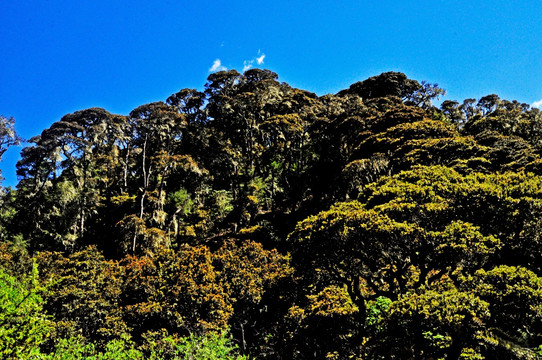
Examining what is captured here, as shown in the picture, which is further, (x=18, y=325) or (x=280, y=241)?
(x=280, y=241)

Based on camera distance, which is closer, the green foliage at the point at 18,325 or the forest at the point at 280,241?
the green foliage at the point at 18,325

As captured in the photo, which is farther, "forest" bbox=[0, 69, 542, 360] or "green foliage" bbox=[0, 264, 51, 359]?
"forest" bbox=[0, 69, 542, 360]

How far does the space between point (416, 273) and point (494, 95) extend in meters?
45.3

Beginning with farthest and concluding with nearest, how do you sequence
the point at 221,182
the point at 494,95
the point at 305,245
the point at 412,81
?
the point at 494,95 → the point at 412,81 → the point at 221,182 → the point at 305,245

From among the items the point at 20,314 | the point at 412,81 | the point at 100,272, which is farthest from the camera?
the point at 412,81

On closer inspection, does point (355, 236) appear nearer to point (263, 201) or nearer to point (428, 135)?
point (428, 135)

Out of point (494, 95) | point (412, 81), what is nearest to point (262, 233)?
point (412, 81)

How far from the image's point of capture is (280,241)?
2041 cm

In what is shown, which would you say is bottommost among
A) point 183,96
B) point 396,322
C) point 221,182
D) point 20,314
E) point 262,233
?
point 396,322

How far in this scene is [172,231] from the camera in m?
25.9

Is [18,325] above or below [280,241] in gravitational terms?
below

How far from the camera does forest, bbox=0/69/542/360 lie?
27.2ft

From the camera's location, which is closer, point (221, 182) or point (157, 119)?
point (157, 119)

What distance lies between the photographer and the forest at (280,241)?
27.2 ft
